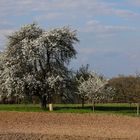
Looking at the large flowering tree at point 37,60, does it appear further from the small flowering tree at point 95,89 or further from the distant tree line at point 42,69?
the small flowering tree at point 95,89

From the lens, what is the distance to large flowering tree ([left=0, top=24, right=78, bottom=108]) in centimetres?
5831

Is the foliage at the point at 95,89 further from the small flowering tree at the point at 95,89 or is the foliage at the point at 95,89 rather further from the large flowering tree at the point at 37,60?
the large flowering tree at the point at 37,60

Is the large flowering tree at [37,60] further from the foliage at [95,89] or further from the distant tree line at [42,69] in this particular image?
the foliage at [95,89]

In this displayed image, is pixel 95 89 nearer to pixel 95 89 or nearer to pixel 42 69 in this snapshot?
pixel 95 89

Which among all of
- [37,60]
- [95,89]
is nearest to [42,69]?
[37,60]

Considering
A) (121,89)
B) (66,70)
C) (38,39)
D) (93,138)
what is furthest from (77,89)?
(93,138)

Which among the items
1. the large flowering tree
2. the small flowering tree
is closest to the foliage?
the small flowering tree

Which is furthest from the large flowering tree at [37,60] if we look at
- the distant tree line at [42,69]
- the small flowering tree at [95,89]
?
the small flowering tree at [95,89]

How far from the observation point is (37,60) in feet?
193

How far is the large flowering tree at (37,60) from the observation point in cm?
5831

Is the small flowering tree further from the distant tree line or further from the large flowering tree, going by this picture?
the large flowering tree

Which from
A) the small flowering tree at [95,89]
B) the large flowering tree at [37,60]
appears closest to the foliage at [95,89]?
the small flowering tree at [95,89]

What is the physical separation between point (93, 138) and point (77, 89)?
3773 centimetres

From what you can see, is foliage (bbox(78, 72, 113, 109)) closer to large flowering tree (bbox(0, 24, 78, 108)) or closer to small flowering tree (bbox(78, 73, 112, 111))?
small flowering tree (bbox(78, 73, 112, 111))
